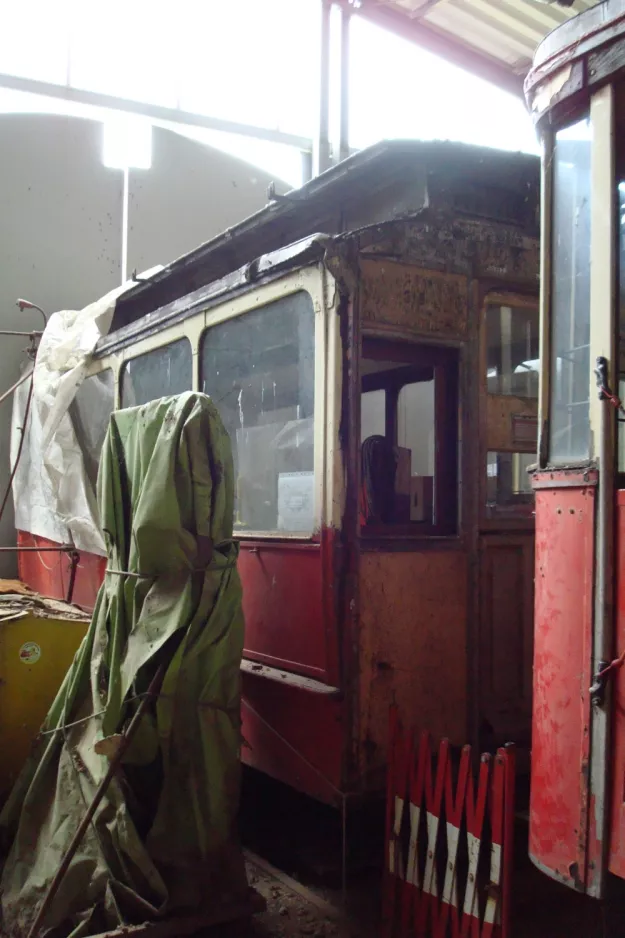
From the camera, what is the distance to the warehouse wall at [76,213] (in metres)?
7.72

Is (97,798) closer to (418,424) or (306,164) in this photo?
(418,424)

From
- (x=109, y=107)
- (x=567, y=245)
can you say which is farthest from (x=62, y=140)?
(x=567, y=245)

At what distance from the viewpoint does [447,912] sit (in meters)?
2.68

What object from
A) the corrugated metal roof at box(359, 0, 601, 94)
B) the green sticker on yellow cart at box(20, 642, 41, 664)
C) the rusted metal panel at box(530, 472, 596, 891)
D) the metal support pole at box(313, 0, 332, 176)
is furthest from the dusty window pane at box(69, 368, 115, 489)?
the corrugated metal roof at box(359, 0, 601, 94)

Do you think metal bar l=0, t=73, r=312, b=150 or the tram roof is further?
metal bar l=0, t=73, r=312, b=150

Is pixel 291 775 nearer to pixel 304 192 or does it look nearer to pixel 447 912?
pixel 447 912

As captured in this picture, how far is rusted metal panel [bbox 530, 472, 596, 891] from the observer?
205 cm

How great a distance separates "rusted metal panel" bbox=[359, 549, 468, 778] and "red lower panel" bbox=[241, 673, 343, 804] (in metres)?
0.12

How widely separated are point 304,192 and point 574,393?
2058mm

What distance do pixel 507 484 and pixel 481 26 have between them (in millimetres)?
5757

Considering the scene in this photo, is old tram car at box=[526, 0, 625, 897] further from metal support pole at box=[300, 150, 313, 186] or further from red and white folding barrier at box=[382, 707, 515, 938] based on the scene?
metal support pole at box=[300, 150, 313, 186]

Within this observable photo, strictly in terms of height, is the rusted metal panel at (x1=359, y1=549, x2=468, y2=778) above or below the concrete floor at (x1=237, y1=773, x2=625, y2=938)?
above

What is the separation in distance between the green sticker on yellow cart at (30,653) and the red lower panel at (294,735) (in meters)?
0.98

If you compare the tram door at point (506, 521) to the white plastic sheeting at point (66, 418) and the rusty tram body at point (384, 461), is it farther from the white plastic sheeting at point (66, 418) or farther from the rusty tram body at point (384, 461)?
the white plastic sheeting at point (66, 418)
